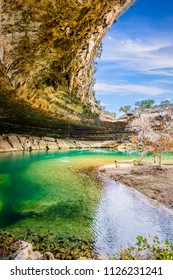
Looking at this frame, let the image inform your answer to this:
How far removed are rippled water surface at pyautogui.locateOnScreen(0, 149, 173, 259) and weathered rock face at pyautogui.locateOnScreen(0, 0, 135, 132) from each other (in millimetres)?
5645

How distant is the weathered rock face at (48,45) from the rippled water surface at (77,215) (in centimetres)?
565

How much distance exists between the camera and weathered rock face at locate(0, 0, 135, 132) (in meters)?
9.18

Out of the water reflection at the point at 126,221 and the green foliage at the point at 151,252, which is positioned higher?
the green foliage at the point at 151,252

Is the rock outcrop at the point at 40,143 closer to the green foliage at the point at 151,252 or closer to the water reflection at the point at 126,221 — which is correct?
the water reflection at the point at 126,221

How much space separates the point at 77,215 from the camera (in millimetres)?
8008

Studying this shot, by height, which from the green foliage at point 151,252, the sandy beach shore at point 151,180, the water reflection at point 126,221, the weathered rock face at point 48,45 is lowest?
the water reflection at point 126,221

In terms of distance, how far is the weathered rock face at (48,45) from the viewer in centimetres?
918

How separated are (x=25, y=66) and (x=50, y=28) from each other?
2.84 m

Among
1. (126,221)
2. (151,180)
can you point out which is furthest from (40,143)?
(126,221)

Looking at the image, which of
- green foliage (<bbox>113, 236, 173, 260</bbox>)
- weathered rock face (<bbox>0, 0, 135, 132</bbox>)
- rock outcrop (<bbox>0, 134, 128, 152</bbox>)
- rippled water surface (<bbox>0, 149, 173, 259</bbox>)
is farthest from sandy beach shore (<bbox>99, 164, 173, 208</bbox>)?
rock outcrop (<bbox>0, 134, 128, 152</bbox>)

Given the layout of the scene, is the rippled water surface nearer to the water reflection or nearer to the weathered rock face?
the water reflection

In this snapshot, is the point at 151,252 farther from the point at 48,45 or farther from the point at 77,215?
the point at 48,45

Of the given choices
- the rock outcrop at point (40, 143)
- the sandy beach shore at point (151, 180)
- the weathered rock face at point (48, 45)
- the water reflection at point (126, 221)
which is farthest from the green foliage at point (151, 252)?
the rock outcrop at point (40, 143)

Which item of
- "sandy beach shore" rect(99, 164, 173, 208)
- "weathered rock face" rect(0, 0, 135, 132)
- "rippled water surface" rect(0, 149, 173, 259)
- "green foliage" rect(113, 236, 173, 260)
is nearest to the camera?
"green foliage" rect(113, 236, 173, 260)
